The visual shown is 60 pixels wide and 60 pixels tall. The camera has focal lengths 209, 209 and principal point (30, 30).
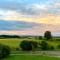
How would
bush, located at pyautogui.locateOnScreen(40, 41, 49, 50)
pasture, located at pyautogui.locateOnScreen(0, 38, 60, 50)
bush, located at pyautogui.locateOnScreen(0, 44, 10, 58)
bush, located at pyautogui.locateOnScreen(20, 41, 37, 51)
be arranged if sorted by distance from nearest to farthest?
bush, located at pyautogui.locateOnScreen(0, 44, 10, 58) < pasture, located at pyautogui.locateOnScreen(0, 38, 60, 50) < bush, located at pyautogui.locateOnScreen(40, 41, 49, 50) < bush, located at pyautogui.locateOnScreen(20, 41, 37, 51)

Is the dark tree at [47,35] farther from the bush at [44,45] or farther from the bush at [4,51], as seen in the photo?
the bush at [4,51]

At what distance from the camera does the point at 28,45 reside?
19.9m

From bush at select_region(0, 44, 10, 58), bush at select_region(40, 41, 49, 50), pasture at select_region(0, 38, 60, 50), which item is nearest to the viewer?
bush at select_region(0, 44, 10, 58)

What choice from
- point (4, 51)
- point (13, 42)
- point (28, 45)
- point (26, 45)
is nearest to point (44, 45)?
point (28, 45)

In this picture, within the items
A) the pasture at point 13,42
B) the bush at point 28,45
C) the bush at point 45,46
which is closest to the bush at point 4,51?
the pasture at point 13,42

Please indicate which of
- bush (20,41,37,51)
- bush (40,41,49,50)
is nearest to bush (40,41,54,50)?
bush (40,41,49,50)

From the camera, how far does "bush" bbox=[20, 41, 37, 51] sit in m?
19.6

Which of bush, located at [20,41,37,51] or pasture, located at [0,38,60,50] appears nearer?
pasture, located at [0,38,60,50]

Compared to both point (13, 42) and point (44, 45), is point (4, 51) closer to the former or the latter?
point (13, 42)

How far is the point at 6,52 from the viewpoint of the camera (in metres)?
17.7

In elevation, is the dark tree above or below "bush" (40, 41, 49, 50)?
above

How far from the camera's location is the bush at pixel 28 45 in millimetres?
19580

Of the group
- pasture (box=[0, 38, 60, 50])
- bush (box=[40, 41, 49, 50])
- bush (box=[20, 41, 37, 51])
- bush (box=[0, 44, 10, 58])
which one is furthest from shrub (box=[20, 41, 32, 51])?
bush (box=[0, 44, 10, 58])

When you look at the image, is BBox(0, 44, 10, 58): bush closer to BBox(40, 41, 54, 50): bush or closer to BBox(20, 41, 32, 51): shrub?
BBox(20, 41, 32, 51): shrub
